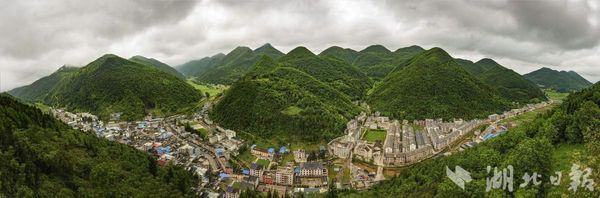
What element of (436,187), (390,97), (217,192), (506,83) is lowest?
(217,192)

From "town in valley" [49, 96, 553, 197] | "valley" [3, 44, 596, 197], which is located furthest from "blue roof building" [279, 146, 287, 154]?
"valley" [3, 44, 596, 197]

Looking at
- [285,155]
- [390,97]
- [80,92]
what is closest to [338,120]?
[285,155]

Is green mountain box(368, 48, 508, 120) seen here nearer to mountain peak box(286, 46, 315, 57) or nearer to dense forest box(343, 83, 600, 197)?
dense forest box(343, 83, 600, 197)

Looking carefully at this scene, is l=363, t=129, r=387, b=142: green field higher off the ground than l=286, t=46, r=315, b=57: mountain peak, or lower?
lower

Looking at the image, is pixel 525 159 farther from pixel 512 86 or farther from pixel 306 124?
pixel 512 86

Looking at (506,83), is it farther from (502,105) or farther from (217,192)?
(217,192)
